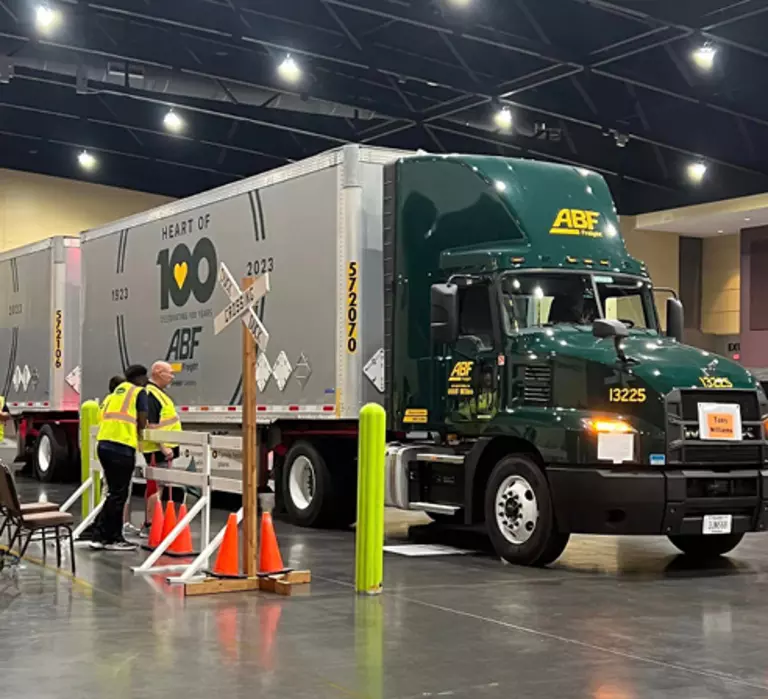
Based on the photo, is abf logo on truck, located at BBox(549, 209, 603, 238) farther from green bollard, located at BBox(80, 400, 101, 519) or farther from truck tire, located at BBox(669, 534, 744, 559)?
green bollard, located at BBox(80, 400, 101, 519)

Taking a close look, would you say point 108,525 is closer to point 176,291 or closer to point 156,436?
point 156,436

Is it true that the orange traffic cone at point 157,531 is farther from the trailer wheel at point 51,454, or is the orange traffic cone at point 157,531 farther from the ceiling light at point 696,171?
the ceiling light at point 696,171

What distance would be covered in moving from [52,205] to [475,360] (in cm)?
2674

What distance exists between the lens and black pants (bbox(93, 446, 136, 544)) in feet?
39.3

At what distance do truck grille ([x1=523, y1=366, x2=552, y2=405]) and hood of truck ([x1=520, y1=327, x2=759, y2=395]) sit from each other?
12cm

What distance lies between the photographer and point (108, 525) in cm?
1221

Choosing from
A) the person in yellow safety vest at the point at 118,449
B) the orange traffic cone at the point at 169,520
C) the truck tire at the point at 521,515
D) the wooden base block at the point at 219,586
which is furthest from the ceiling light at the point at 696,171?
the wooden base block at the point at 219,586

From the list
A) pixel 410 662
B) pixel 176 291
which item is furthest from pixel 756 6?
pixel 410 662

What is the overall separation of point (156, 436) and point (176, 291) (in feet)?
16.1

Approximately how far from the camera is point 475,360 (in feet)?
39.5

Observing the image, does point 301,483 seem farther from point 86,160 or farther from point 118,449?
point 86,160

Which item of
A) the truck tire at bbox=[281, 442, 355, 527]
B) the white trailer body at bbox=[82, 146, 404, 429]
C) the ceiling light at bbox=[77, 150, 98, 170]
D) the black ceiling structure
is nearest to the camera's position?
the white trailer body at bbox=[82, 146, 404, 429]

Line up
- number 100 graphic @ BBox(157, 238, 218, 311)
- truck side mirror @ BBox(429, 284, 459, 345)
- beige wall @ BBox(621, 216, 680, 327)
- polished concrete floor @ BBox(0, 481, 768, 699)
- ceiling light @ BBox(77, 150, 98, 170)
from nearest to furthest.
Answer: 1. polished concrete floor @ BBox(0, 481, 768, 699)
2. truck side mirror @ BBox(429, 284, 459, 345)
3. number 100 graphic @ BBox(157, 238, 218, 311)
4. ceiling light @ BBox(77, 150, 98, 170)
5. beige wall @ BBox(621, 216, 680, 327)

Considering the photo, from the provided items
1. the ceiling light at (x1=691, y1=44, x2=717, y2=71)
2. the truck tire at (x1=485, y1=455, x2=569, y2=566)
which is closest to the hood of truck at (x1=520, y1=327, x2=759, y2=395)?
the truck tire at (x1=485, y1=455, x2=569, y2=566)
